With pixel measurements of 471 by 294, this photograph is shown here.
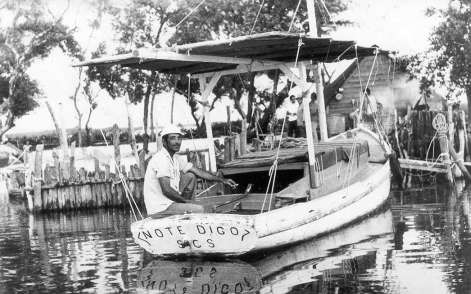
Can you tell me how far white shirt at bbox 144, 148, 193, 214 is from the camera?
455 inches

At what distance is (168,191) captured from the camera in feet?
38.1

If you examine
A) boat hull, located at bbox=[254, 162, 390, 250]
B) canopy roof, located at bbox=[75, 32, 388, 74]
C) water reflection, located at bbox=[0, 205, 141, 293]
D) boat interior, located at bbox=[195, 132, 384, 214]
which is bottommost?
water reflection, located at bbox=[0, 205, 141, 293]

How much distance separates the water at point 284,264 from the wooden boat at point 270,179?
394mm

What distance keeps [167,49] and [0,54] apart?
31.5 m

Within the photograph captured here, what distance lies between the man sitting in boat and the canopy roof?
1379 millimetres

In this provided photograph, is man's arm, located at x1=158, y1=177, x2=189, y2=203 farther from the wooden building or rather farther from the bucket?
the wooden building

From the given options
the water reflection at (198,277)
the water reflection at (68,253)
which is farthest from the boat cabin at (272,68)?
the water reflection at (68,253)

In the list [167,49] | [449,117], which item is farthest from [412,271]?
[449,117]

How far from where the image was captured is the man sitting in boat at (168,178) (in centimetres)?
1156

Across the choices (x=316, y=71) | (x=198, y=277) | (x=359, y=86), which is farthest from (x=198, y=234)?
(x=359, y=86)

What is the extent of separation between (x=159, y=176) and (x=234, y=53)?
9.19 ft

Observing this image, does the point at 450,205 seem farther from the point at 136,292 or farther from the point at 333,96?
the point at 333,96

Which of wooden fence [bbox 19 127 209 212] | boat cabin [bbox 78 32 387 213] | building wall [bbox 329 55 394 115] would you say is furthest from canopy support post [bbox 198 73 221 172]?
building wall [bbox 329 55 394 115]

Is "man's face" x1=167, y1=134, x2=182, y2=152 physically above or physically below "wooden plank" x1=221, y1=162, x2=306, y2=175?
above
